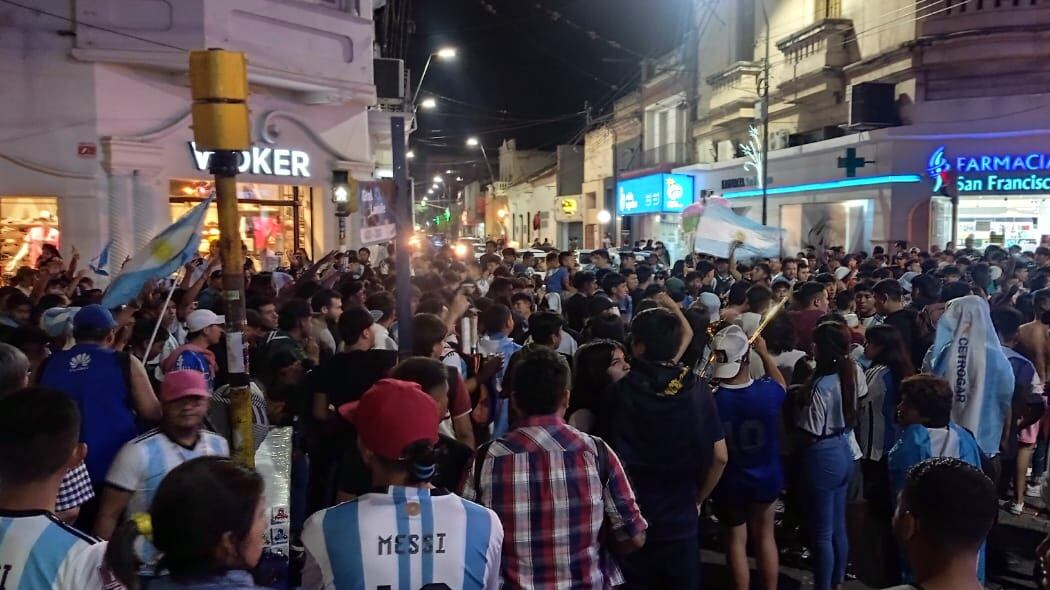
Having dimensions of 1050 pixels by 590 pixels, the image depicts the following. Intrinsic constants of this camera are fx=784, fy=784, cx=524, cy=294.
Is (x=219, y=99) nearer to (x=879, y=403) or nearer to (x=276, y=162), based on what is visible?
(x=879, y=403)

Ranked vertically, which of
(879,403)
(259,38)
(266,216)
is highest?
(259,38)

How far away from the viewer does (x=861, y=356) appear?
247 inches

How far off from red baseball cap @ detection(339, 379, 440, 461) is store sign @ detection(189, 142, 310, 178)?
1435 cm

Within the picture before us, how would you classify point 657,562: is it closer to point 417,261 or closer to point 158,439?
point 158,439

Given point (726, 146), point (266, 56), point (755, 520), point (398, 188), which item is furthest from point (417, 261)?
point (726, 146)

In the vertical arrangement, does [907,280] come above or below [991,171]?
below

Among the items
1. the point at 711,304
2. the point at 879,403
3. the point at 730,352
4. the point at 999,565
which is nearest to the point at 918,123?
the point at 711,304

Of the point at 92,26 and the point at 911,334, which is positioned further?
the point at 92,26

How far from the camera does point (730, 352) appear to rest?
4.55 metres

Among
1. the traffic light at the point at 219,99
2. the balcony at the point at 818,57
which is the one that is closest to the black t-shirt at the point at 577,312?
the traffic light at the point at 219,99

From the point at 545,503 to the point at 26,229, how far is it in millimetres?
14240

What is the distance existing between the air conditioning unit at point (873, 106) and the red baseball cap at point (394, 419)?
22376 millimetres

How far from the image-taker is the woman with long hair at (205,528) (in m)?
2.03

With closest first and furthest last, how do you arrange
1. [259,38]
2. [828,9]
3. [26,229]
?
1. [26,229]
2. [259,38]
3. [828,9]
